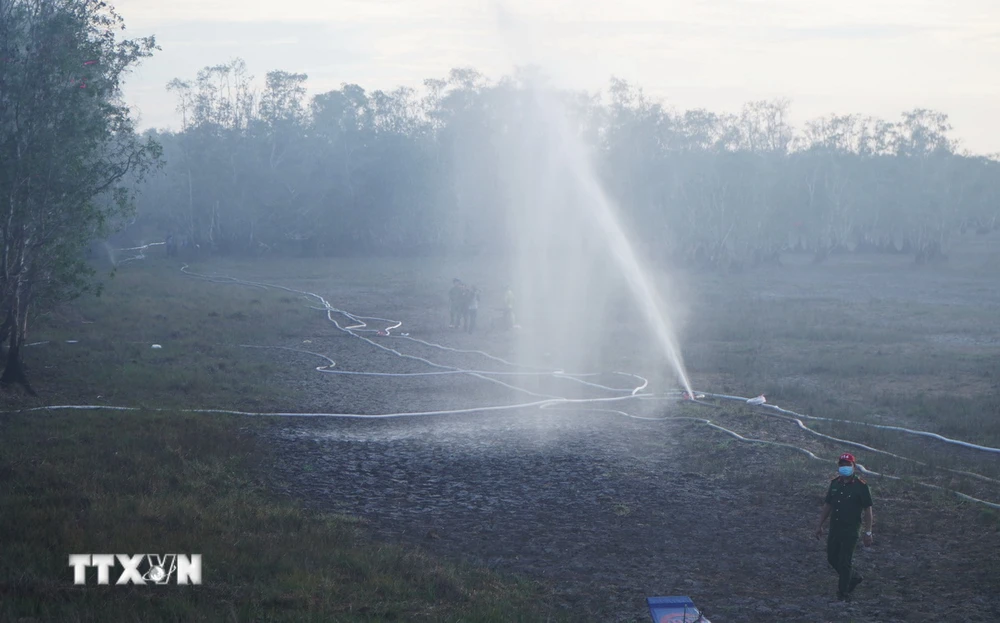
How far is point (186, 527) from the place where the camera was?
9359mm

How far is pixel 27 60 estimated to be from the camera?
669 inches

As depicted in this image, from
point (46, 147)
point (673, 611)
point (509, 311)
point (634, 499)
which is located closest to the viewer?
point (673, 611)

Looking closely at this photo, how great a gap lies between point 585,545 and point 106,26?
1444cm

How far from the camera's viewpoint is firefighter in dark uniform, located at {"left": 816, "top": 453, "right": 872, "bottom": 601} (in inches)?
344

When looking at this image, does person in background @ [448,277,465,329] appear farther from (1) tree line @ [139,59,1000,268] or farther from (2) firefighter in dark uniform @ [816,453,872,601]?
(1) tree line @ [139,59,1000,268]

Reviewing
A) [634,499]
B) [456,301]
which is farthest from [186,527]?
[456,301]

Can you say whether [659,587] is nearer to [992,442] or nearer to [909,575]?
[909,575]

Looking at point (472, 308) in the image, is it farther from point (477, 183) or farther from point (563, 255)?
point (477, 183)

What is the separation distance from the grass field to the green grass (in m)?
0.04

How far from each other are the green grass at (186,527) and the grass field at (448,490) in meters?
0.04

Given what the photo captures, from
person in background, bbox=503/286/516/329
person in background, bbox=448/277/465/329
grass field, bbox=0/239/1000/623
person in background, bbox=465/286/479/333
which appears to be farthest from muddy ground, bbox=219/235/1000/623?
person in background, bbox=503/286/516/329

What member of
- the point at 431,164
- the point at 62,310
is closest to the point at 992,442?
the point at 62,310

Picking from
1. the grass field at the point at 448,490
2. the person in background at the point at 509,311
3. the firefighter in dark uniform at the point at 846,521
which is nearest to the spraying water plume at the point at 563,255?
the person in background at the point at 509,311

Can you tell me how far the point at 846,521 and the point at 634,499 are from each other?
352 cm
